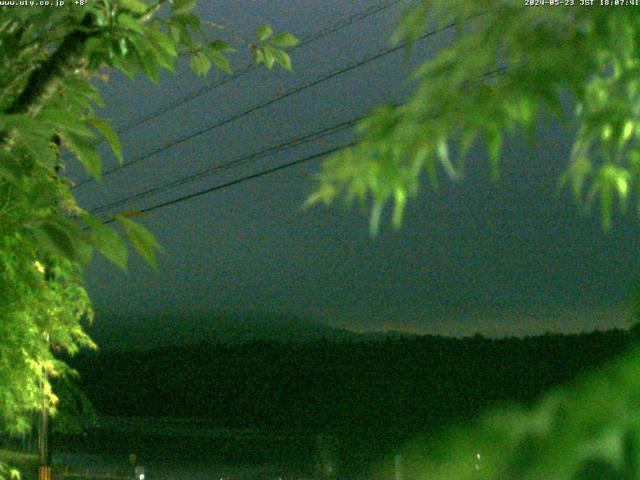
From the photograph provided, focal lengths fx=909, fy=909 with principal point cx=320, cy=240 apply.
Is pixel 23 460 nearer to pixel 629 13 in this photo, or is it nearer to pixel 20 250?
pixel 20 250

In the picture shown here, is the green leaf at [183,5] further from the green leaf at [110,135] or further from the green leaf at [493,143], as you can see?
the green leaf at [493,143]

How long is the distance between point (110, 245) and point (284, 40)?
156cm

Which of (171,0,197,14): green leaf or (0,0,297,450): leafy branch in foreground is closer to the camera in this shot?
(0,0,297,450): leafy branch in foreground

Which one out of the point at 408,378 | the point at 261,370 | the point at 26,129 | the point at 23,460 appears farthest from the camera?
the point at 261,370

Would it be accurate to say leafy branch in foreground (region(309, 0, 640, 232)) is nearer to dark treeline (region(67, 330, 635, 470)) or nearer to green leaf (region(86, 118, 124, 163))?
green leaf (region(86, 118, 124, 163))

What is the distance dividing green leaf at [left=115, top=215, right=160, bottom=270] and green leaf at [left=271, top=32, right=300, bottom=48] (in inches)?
51.9

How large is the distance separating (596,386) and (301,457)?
3105 cm

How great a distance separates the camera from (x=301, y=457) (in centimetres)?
3119

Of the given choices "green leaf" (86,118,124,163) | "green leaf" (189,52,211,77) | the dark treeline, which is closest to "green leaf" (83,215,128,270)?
"green leaf" (86,118,124,163)

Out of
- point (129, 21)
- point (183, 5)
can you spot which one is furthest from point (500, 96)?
point (183, 5)

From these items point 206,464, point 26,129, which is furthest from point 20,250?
point 206,464

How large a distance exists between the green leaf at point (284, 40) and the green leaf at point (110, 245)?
58.8 inches

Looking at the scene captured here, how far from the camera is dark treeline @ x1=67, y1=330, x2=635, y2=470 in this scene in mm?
20453

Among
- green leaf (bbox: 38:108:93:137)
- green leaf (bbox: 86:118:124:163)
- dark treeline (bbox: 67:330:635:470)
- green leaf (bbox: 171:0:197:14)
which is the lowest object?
green leaf (bbox: 38:108:93:137)
